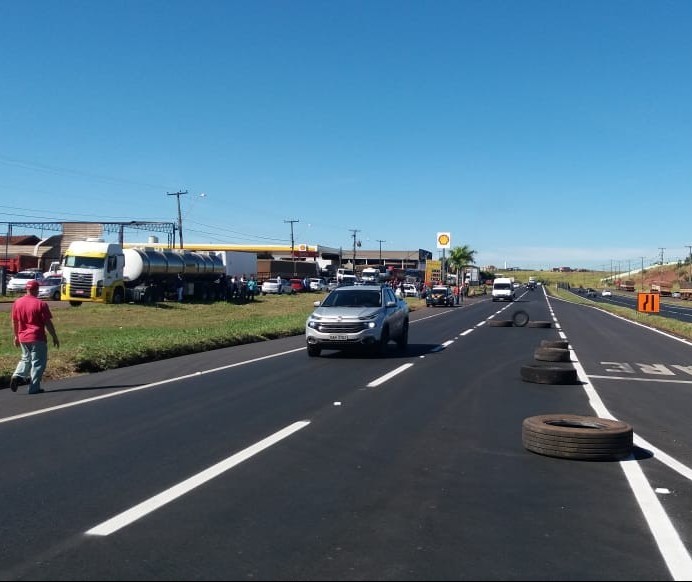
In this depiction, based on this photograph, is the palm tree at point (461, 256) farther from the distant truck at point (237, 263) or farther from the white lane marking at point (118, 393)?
the white lane marking at point (118, 393)

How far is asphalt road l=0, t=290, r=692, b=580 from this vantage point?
4938 millimetres

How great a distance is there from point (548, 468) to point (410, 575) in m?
3.30

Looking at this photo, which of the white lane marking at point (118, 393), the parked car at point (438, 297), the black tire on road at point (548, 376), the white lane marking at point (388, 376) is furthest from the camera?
the parked car at point (438, 297)

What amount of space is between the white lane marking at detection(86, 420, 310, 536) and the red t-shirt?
5.38m

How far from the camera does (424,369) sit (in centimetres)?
1638

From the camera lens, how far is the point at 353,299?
20406mm

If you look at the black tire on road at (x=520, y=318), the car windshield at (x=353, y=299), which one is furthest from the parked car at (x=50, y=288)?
the car windshield at (x=353, y=299)

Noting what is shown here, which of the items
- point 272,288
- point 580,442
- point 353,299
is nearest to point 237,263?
point 272,288

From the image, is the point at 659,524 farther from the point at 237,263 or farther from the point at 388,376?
the point at 237,263

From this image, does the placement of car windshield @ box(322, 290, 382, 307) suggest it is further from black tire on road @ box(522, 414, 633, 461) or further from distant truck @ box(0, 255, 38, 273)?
distant truck @ box(0, 255, 38, 273)

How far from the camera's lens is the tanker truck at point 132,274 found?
45000 mm

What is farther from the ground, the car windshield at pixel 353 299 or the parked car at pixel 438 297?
the car windshield at pixel 353 299

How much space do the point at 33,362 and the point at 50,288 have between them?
40.6 meters

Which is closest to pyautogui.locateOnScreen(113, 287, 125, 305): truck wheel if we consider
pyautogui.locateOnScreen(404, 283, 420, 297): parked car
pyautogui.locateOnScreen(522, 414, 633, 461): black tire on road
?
pyautogui.locateOnScreen(404, 283, 420, 297): parked car
